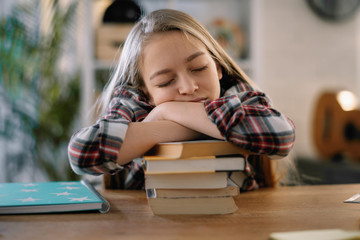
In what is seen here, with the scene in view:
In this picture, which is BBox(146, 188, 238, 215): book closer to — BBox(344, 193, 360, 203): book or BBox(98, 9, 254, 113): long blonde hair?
BBox(344, 193, 360, 203): book

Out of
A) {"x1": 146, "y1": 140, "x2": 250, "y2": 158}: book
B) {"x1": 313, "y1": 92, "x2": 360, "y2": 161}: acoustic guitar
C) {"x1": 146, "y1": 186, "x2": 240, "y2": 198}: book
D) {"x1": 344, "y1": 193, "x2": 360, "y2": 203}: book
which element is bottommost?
{"x1": 313, "y1": 92, "x2": 360, "y2": 161}: acoustic guitar

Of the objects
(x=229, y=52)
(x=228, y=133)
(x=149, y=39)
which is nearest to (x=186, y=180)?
(x=228, y=133)

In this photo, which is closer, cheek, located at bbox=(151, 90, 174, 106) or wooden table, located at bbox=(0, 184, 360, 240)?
wooden table, located at bbox=(0, 184, 360, 240)

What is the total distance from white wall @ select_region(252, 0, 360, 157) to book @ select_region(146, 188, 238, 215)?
2647 millimetres

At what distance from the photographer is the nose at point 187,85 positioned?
954 millimetres

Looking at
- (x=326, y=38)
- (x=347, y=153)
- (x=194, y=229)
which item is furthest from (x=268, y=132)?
(x=326, y=38)

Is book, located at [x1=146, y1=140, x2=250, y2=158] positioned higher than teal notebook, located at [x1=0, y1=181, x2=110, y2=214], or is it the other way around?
book, located at [x1=146, y1=140, x2=250, y2=158]

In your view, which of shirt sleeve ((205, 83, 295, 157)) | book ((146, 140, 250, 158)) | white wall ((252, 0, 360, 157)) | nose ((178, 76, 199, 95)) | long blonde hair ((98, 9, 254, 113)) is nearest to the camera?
book ((146, 140, 250, 158))

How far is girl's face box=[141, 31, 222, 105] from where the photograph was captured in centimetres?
97

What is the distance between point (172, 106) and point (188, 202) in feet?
0.83

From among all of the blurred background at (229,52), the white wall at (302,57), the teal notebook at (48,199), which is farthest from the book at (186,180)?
the white wall at (302,57)

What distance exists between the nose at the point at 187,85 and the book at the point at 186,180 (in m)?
0.29

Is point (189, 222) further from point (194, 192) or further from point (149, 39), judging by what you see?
point (149, 39)

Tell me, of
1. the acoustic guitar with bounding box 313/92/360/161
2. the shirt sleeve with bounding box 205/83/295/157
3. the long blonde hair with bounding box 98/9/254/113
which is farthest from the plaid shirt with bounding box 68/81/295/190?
the acoustic guitar with bounding box 313/92/360/161
